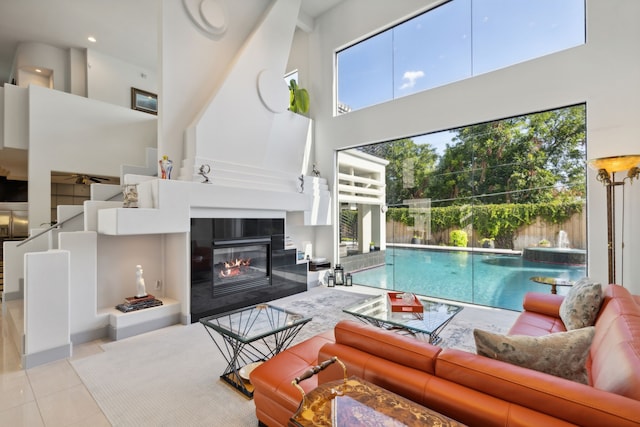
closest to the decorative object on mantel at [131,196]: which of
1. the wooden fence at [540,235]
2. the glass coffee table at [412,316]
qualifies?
the glass coffee table at [412,316]

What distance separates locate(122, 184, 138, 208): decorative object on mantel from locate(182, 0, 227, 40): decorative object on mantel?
8.44ft

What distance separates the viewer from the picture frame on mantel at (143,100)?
24.5ft

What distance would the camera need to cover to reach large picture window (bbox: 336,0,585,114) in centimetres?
417

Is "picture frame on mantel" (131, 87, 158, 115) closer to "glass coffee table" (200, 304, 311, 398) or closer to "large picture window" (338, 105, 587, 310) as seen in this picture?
"large picture window" (338, 105, 587, 310)

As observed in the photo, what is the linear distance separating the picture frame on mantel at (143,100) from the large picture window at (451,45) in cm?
492

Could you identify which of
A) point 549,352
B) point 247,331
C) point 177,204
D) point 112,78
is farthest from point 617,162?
point 112,78

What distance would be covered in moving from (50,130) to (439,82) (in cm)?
665

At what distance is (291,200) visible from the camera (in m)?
5.36

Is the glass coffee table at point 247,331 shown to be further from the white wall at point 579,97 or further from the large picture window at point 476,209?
the white wall at point 579,97

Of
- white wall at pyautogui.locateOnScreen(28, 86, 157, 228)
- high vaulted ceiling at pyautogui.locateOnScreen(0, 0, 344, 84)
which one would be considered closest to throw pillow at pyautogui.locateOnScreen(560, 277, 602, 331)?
high vaulted ceiling at pyautogui.locateOnScreen(0, 0, 344, 84)

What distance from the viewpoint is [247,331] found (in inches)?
99.7

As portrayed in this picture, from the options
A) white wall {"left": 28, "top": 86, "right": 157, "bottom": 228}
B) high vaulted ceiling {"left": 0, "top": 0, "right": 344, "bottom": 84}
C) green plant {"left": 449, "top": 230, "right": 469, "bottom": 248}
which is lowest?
green plant {"left": 449, "top": 230, "right": 469, "bottom": 248}

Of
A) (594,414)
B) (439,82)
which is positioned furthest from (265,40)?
(594,414)

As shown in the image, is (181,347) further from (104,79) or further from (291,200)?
(104,79)
